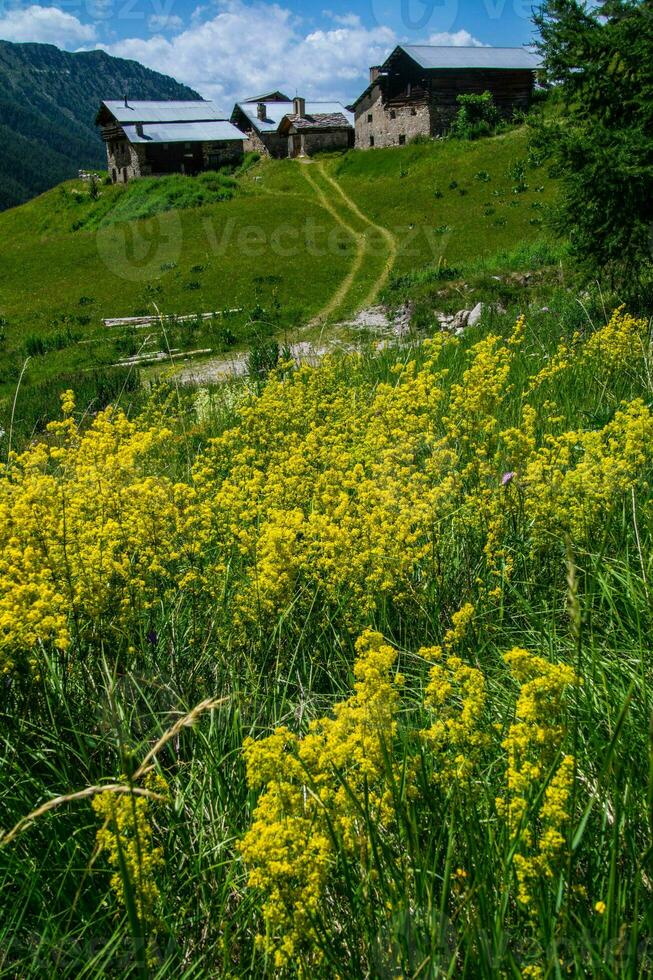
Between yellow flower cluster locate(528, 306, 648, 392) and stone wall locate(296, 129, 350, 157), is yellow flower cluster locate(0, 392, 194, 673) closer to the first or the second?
yellow flower cluster locate(528, 306, 648, 392)

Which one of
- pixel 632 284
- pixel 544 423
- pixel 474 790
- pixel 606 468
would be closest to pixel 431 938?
pixel 474 790

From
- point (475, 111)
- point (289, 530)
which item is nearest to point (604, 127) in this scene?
point (289, 530)

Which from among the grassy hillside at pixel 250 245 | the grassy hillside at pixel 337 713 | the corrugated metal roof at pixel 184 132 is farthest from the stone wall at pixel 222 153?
the grassy hillside at pixel 337 713

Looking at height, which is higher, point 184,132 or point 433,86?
point 184,132

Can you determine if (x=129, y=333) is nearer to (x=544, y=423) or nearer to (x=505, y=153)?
(x=544, y=423)

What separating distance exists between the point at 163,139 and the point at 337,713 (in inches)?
2831

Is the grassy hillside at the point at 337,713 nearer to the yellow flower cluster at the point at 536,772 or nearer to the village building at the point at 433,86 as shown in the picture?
the yellow flower cluster at the point at 536,772

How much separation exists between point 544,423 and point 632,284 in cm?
763

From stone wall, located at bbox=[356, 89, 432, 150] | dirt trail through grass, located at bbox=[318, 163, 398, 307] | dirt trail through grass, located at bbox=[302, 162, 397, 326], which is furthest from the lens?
stone wall, located at bbox=[356, 89, 432, 150]

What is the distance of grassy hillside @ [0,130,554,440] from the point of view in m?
24.5

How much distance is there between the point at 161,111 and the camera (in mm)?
71500

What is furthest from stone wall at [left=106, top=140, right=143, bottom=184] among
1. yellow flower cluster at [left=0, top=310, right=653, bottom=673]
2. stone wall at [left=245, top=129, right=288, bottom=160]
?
yellow flower cluster at [left=0, top=310, right=653, bottom=673]

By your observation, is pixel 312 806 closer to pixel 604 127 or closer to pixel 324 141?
pixel 604 127

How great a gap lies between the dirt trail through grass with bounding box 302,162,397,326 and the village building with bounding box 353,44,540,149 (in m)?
12.4
